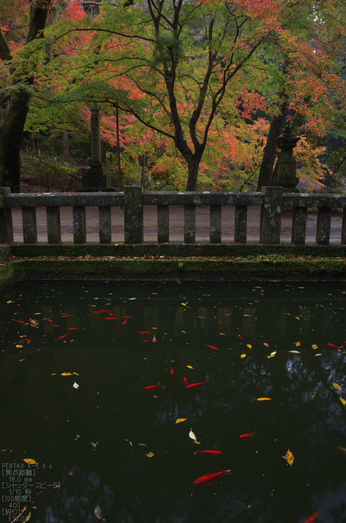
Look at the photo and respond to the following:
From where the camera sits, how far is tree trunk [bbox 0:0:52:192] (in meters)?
9.96

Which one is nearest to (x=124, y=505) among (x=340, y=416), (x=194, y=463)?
(x=194, y=463)

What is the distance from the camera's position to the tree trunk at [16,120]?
996cm

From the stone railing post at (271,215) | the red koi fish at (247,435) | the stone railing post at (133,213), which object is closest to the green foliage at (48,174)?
the stone railing post at (133,213)

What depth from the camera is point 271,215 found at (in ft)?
18.9

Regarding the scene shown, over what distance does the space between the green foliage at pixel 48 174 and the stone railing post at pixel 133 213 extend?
12.2 meters

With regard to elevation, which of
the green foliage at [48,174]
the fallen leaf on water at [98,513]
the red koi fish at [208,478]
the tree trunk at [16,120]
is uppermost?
the tree trunk at [16,120]

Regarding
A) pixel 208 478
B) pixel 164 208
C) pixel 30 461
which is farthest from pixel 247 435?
pixel 164 208

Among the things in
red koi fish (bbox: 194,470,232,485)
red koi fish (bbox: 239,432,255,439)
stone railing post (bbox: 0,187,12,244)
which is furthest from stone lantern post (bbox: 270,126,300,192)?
red koi fish (bbox: 194,470,232,485)

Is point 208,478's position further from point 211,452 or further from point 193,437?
point 193,437

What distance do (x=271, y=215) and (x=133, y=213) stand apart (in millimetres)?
2032

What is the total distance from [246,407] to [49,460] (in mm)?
1268

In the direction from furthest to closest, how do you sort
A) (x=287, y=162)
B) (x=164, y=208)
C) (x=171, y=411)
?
(x=287, y=162) < (x=164, y=208) < (x=171, y=411)

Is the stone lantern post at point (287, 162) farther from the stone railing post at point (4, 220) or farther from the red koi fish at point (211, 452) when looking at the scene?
the red koi fish at point (211, 452)

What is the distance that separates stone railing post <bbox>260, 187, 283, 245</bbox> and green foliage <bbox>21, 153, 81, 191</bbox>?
12.9m
